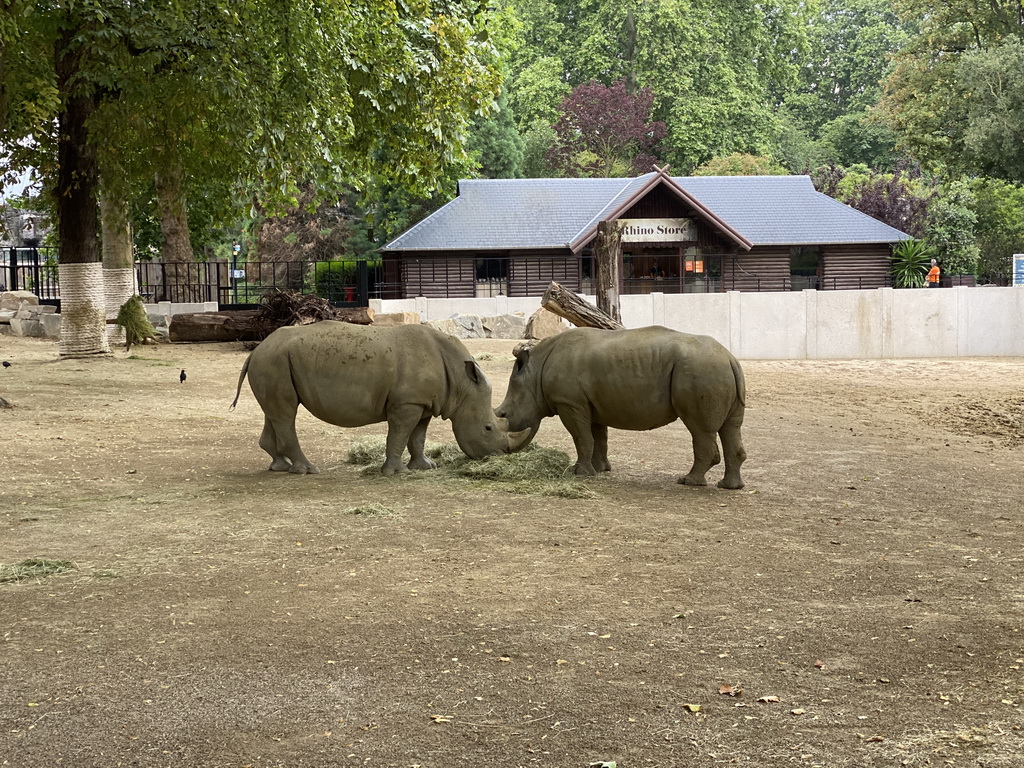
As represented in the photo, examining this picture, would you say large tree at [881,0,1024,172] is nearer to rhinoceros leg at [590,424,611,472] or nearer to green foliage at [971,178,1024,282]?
green foliage at [971,178,1024,282]

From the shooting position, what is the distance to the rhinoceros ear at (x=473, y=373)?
9.89m

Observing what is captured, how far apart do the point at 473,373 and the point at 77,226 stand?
11.4 metres

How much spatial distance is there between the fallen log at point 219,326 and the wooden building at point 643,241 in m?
16.0

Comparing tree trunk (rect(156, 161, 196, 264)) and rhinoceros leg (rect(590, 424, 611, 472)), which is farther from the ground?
tree trunk (rect(156, 161, 196, 264))

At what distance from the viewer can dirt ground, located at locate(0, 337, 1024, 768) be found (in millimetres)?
4316

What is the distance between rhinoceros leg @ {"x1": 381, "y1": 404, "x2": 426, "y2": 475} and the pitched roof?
29.6m

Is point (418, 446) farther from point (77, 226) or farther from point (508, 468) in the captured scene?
point (77, 226)

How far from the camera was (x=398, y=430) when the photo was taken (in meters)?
9.87

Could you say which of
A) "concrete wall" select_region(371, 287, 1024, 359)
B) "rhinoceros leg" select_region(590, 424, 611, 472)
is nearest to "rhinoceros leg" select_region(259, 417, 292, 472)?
"rhinoceros leg" select_region(590, 424, 611, 472)

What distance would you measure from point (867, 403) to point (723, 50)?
50710mm

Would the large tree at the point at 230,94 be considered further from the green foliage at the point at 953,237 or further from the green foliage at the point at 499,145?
the green foliage at the point at 953,237

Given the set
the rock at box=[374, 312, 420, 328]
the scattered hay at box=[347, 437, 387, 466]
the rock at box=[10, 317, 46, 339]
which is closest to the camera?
the scattered hay at box=[347, 437, 387, 466]

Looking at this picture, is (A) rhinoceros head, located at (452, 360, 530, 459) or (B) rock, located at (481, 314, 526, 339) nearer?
(A) rhinoceros head, located at (452, 360, 530, 459)

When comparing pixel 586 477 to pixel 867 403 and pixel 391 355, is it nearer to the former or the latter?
pixel 391 355
